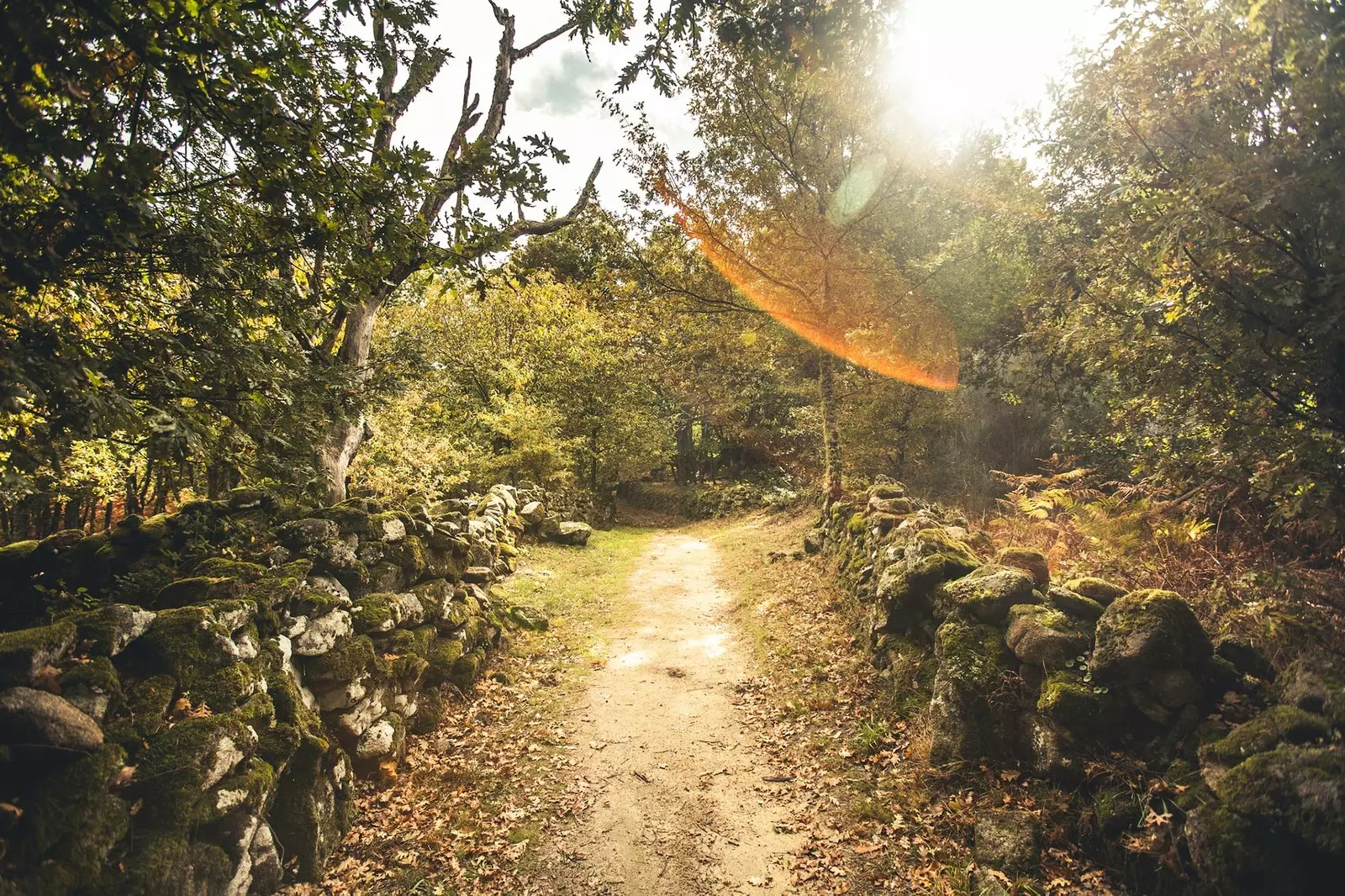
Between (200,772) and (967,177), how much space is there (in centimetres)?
1631

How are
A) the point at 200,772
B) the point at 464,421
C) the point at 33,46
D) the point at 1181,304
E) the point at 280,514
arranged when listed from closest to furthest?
the point at 33,46, the point at 200,772, the point at 1181,304, the point at 280,514, the point at 464,421

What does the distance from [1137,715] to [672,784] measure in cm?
420

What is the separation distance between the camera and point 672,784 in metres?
5.90

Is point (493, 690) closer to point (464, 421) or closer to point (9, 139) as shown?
point (9, 139)

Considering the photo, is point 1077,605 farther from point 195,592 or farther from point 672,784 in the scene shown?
point 195,592

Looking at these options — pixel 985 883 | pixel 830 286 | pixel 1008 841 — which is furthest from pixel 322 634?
pixel 830 286

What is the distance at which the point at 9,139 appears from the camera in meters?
2.24

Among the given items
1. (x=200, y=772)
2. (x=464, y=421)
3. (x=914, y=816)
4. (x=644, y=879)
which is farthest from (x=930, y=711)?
(x=464, y=421)

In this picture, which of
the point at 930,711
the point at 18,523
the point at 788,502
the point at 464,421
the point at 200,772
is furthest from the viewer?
the point at 788,502

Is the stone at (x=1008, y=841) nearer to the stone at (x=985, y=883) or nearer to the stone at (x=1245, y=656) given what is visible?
the stone at (x=985, y=883)

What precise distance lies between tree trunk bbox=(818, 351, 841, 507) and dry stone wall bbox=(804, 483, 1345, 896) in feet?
26.0

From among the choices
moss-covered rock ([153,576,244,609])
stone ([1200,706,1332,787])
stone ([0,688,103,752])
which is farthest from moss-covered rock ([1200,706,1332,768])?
moss-covered rock ([153,576,244,609])

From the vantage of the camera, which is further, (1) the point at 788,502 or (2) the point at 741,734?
(1) the point at 788,502

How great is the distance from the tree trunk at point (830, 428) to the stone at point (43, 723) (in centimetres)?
1371
